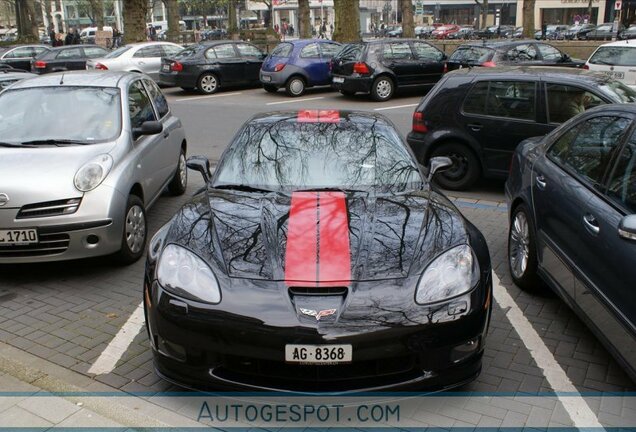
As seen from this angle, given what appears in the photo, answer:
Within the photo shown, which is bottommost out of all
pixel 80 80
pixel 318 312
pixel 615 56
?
pixel 318 312

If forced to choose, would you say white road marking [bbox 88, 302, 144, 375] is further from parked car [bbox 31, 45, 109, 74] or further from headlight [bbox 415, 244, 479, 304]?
parked car [bbox 31, 45, 109, 74]

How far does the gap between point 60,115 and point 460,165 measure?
16.0ft

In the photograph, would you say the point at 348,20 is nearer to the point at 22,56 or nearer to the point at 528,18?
the point at 528,18

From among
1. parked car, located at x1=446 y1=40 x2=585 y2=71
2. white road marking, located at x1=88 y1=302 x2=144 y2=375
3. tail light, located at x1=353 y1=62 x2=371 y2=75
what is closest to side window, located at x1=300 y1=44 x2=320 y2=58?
tail light, located at x1=353 y1=62 x2=371 y2=75

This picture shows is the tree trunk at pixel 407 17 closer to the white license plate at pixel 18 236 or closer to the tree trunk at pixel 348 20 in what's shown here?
the tree trunk at pixel 348 20

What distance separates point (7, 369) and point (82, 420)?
0.87m

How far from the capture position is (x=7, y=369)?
392cm

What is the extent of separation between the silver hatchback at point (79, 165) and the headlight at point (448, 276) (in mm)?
2951

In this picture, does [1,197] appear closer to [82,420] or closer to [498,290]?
[82,420]

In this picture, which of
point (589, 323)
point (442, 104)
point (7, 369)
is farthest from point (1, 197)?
point (442, 104)

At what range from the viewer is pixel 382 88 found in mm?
16891

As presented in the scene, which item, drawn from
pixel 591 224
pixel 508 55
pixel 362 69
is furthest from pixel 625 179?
pixel 362 69

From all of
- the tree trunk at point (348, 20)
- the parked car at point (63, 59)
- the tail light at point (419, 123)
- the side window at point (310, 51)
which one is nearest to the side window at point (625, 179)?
the tail light at point (419, 123)

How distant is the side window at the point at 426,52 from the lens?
686 inches
